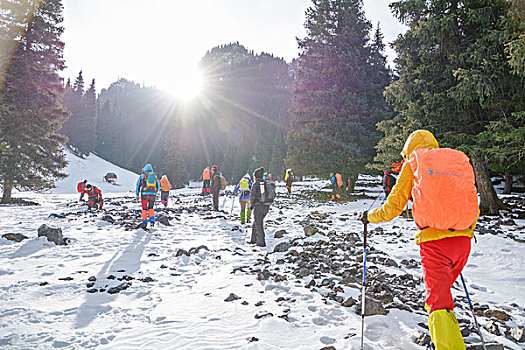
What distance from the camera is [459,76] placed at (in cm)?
955

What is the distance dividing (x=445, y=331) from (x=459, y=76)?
31.7 ft

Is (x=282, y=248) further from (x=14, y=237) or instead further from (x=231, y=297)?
(x=14, y=237)

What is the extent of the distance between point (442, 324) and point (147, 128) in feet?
494

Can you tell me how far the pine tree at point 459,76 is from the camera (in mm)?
9516

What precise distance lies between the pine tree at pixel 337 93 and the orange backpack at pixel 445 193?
53.9 feet

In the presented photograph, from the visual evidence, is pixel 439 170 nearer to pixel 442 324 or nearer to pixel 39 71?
pixel 442 324

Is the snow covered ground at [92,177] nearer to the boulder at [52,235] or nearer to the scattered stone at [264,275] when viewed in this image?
the boulder at [52,235]

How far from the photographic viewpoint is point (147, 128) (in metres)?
139

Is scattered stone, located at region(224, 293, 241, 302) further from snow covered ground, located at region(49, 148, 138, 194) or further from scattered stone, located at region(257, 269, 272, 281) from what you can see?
snow covered ground, located at region(49, 148, 138, 194)

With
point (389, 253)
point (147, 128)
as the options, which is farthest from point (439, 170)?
point (147, 128)

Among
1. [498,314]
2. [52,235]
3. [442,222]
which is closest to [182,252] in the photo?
[52,235]

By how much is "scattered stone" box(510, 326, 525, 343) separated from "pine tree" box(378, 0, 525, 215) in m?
7.67

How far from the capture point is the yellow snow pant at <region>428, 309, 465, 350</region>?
8.94ft

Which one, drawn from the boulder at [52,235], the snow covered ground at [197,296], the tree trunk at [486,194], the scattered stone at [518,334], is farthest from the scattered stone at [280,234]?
the tree trunk at [486,194]
